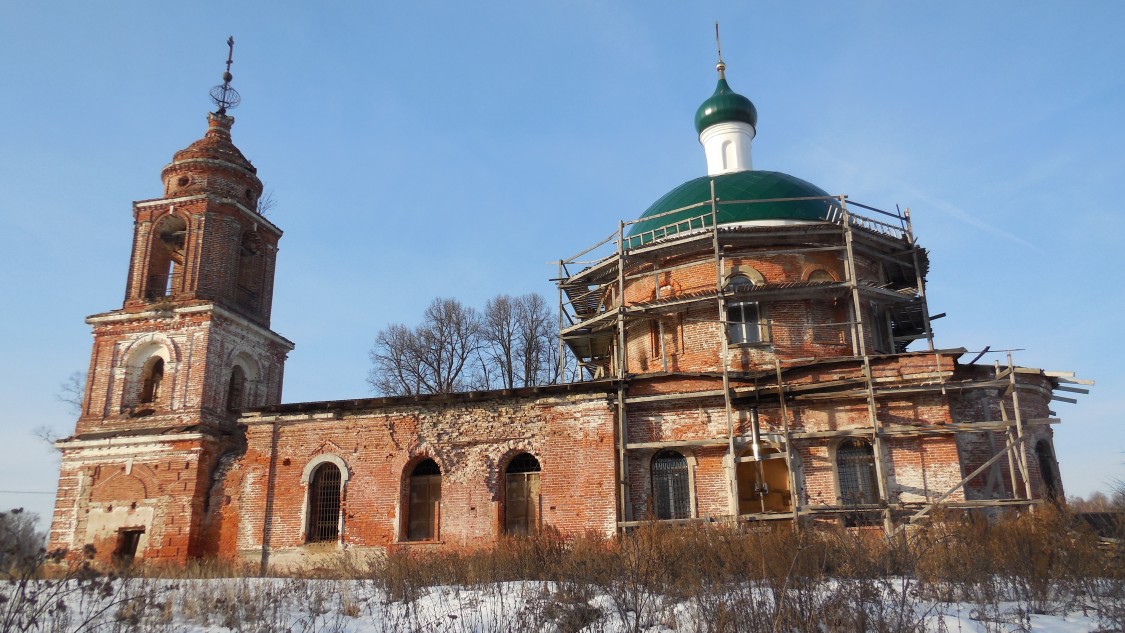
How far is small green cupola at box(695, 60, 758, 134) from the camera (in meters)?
21.5

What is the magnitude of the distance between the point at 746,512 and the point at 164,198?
52.2 ft

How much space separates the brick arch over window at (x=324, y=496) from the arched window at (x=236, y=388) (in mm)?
3920

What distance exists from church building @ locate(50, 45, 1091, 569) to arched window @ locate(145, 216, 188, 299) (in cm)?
6

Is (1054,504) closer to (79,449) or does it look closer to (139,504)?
(139,504)

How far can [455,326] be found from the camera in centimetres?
3559

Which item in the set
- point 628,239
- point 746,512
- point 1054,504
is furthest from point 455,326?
point 1054,504

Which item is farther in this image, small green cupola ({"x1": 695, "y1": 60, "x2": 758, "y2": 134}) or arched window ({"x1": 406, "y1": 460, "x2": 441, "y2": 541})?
small green cupola ({"x1": 695, "y1": 60, "x2": 758, "y2": 134})

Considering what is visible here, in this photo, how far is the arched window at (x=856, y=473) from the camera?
555 inches

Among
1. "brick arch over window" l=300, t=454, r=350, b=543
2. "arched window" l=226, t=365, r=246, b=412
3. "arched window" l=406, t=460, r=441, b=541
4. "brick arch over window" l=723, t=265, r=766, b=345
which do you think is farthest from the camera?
"arched window" l=226, t=365, r=246, b=412

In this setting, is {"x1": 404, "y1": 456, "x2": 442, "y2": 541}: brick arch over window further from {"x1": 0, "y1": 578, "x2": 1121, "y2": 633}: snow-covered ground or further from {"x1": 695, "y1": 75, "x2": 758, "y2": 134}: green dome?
{"x1": 695, "y1": 75, "x2": 758, "y2": 134}: green dome

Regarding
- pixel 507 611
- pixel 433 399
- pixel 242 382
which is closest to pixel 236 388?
pixel 242 382

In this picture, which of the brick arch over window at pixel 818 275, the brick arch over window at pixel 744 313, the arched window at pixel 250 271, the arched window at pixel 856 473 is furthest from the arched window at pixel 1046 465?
the arched window at pixel 250 271

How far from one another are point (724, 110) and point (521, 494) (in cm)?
1186

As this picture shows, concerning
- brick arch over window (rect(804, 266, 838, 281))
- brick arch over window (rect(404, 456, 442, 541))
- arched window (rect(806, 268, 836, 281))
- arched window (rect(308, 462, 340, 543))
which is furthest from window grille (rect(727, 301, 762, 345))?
arched window (rect(308, 462, 340, 543))
